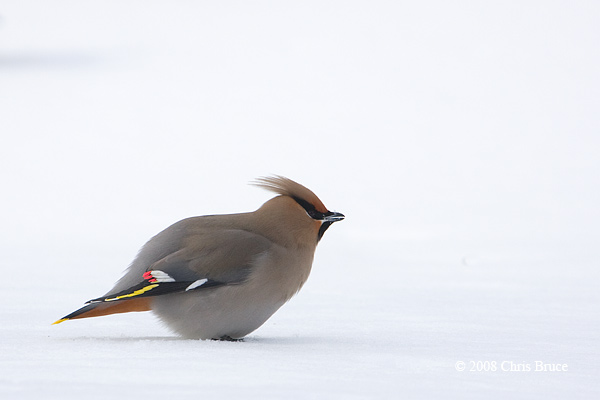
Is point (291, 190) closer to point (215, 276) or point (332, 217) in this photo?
point (332, 217)

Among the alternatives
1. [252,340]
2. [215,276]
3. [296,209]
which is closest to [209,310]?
[215,276]

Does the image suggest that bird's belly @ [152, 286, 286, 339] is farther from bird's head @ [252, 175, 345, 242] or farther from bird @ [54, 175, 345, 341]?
bird's head @ [252, 175, 345, 242]

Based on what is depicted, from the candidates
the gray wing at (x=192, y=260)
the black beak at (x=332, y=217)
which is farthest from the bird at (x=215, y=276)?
the black beak at (x=332, y=217)

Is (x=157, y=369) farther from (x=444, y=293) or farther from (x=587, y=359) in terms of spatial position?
(x=444, y=293)

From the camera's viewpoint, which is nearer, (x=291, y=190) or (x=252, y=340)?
(x=252, y=340)

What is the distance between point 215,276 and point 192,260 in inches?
4.4

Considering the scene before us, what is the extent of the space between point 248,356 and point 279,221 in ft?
3.09

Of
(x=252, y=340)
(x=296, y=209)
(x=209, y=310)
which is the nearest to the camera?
(x=209, y=310)

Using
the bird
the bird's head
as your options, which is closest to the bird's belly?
the bird

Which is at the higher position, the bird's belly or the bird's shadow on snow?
the bird's belly

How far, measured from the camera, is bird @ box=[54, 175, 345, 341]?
379 cm

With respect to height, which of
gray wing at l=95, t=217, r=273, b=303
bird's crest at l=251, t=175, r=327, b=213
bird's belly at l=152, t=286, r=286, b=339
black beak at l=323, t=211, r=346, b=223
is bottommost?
bird's belly at l=152, t=286, r=286, b=339

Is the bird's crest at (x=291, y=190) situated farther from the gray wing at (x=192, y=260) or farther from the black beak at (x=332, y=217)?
the gray wing at (x=192, y=260)

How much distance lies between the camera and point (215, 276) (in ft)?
12.5
